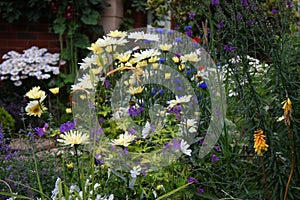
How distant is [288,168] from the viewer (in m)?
2.13

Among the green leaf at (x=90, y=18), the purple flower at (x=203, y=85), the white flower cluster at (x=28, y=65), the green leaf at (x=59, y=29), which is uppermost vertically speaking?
the green leaf at (x=90, y=18)

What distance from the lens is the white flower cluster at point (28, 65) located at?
538cm

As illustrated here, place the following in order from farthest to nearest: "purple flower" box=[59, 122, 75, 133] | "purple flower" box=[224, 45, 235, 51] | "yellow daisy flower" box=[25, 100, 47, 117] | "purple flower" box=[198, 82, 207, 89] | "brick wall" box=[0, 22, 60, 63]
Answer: "brick wall" box=[0, 22, 60, 63]
"purple flower" box=[198, 82, 207, 89]
"purple flower" box=[59, 122, 75, 133]
"purple flower" box=[224, 45, 235, 51]
"yellow daisy flower" box=[25, 100, 47, 117]

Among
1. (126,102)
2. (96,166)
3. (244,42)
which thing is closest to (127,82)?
(126,102)

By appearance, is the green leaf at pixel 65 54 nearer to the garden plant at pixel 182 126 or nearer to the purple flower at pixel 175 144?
the garden plant at pixel 182 126

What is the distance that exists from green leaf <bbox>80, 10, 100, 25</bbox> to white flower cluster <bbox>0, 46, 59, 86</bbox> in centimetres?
51

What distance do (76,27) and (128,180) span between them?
360cm

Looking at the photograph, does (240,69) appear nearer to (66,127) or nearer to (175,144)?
(175,144)

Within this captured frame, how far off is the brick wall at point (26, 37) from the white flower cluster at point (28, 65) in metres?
0.24

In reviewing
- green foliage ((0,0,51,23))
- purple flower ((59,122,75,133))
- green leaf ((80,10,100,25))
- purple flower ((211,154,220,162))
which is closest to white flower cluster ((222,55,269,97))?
purple flower ((211,154,220,162))

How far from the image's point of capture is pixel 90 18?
5609 mm

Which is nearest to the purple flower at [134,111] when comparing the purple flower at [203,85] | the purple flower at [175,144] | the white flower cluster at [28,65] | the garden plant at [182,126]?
the garden plant at [182,126]

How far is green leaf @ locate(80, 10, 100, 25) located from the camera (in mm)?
5566

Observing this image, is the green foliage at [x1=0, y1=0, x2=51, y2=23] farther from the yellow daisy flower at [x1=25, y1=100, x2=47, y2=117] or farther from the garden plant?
the yellow daisy flower at [x1=25, y1=100, x2=47, y2=117]
